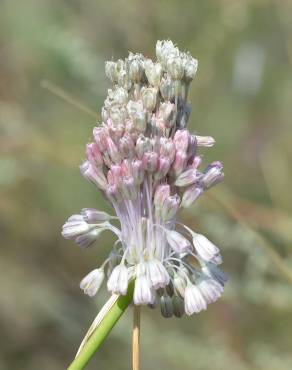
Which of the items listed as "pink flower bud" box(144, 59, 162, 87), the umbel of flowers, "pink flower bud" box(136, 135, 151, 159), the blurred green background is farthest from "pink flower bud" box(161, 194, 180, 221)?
the blurred green background

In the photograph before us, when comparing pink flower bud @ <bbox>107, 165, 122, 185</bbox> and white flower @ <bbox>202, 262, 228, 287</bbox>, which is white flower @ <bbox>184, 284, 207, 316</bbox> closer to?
white flower @ <bbox>202, 262, 228, 287</bbox>

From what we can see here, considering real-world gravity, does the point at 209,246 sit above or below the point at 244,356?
above

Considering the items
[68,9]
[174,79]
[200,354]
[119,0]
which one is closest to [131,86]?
[174,79]

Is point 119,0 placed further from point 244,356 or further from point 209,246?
point 209,246

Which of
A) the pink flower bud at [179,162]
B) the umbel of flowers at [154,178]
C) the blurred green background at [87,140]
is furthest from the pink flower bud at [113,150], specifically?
the blurred green background at [87,140]

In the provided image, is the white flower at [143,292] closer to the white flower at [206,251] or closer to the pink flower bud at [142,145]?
the white flower at [206,251]

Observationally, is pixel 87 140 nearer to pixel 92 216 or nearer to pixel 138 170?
pixel 92 216

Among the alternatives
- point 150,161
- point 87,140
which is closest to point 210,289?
point 150,161
